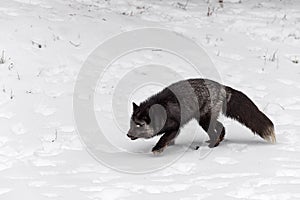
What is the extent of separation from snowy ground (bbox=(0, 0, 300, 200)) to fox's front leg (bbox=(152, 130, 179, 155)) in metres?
0.31

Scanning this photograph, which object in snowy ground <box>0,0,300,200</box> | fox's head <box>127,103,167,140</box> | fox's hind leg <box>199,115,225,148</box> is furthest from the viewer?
fox's hind leg <box>199,115,225,148</box>

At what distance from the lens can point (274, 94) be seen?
9.05m

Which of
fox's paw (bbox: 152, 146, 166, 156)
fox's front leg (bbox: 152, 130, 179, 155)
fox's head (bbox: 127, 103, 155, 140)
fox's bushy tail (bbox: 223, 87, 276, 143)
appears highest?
fox's bushy tail (bbox: 223, 87, 276, 143)

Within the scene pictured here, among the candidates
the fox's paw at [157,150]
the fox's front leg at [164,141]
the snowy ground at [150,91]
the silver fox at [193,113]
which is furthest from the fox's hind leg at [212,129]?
the fox's paw at [157,150]

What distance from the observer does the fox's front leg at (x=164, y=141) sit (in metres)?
6.70

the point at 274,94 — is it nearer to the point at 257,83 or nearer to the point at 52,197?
the point at 257,83

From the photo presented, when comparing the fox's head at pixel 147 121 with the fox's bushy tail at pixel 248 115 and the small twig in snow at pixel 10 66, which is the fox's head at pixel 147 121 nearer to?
the fox's bushy tail at pixel 248 115

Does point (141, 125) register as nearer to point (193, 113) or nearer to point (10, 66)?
point (193, 113)

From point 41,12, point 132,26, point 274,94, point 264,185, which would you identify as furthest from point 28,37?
point 264,185

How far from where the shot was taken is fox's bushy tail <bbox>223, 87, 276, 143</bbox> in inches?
266

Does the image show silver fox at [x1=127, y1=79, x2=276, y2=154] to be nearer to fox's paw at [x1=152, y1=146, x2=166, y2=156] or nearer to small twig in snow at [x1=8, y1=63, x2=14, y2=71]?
fox's paw at [x1=152, y1=146, x2=166, y2=156]

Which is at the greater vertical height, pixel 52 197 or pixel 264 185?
pixel 264 185

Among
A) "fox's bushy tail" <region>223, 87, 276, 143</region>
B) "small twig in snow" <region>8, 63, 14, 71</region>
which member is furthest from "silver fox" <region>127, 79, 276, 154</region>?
"small twig in snow" <region>8, 63, 14, 71</region>

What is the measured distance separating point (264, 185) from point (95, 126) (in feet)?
9.60
